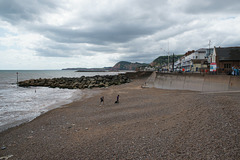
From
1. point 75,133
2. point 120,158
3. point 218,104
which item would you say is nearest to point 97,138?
point 75,133

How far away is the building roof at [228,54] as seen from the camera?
83.7ft

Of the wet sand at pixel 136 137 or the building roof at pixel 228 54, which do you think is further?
the building roof at pixel 228 54

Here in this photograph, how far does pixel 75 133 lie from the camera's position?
8.70 m

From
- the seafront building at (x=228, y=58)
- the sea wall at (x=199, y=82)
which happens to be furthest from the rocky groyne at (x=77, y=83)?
the seafront building at (x=228, y=58)

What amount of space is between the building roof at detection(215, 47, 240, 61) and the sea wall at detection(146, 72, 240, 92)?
419 inches

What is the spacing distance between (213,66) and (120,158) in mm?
19335

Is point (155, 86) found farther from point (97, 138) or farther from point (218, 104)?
point (97, 138)

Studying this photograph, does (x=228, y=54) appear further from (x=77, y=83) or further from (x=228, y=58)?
(x=77, y=83)

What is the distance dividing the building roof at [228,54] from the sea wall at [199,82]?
34.9ft

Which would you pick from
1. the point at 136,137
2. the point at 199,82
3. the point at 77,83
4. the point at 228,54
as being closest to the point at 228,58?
the point at 228,54

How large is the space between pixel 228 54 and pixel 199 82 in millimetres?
12879

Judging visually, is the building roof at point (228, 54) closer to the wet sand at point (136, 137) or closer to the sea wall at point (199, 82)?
the sea wall at point (199, 82)

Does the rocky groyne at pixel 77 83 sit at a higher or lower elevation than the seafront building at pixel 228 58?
lower

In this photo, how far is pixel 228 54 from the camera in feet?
87.9
